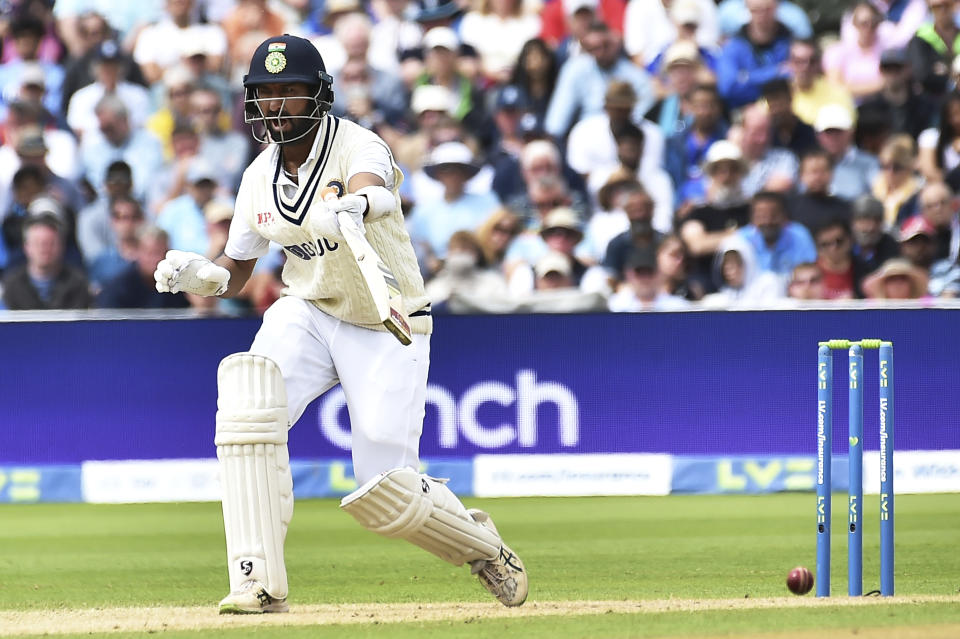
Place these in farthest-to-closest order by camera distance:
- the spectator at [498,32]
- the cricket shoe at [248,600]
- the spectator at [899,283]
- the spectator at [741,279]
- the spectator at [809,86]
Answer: the spectator at [498,32]
the spectator at [809,86]
the spectator at [741,279]
the spectator at [899,283]
the cricket shoe at [248,600]

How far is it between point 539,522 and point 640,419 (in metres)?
1.15

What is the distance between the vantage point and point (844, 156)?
10844 millimetres

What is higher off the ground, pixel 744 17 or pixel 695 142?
pixel 744 17

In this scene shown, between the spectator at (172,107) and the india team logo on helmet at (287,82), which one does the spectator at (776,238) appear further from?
the india team logo on helmet at (287,82)

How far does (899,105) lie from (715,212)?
170 cm

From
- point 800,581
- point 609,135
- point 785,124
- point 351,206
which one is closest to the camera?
point 351,206

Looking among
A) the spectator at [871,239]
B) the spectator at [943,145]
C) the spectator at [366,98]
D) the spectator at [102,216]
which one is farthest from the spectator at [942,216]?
the spectator at [102,216]

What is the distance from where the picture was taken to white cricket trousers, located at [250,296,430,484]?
5016 mm

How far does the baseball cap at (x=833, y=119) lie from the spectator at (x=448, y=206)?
2433mm

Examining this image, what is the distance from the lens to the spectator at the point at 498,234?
413 inches

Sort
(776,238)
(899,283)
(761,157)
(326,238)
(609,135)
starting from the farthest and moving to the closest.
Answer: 1. (609,135)
2. (761,157)
3. (776,238)
4. (899,283)
5. (326,238)

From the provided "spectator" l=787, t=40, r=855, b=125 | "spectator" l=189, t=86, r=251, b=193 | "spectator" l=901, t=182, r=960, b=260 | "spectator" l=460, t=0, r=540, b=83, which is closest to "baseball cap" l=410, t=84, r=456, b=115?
"spectator" l=189, t=86, r=251, b=193

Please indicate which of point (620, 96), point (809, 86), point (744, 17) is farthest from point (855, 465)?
point (744, 17)

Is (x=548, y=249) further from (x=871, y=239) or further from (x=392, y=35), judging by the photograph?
(x=392, y=35)
